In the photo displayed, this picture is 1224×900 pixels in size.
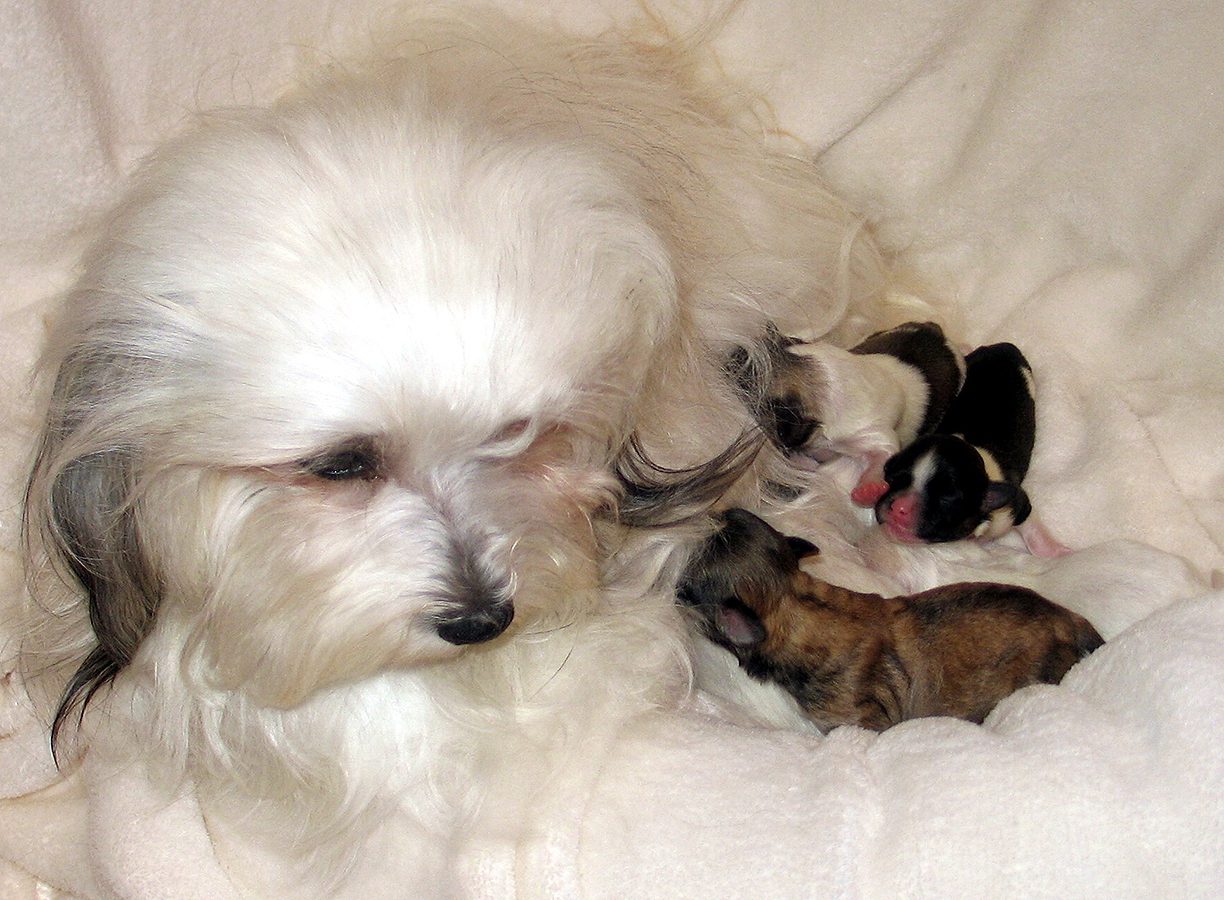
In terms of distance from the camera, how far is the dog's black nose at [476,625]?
1.68 m

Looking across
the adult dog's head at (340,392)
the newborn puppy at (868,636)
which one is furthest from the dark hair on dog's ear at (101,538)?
the newborn puppy at (868,636)

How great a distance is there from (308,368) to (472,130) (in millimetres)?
515

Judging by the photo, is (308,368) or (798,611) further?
(798,611)

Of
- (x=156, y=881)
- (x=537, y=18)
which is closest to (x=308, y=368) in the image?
(x=156, y=881)

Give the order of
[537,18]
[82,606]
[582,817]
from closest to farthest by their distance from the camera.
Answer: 1. [582,817]
2. [82,606]
3. [537,18]

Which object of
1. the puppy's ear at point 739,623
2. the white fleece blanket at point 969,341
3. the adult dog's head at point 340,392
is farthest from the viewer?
the puppy's ear at point 739,623

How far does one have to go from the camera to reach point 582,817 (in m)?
1.95

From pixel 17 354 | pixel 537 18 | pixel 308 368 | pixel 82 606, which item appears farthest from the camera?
pixel 537 18

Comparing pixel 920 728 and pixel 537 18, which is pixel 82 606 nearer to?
pixel 920 728

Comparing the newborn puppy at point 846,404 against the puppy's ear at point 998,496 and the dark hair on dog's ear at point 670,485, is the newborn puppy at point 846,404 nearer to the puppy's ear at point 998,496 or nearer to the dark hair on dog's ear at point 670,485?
the puppy's ear at point 998,496

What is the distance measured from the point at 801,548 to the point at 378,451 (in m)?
0.90

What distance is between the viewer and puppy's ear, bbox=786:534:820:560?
2.27 m

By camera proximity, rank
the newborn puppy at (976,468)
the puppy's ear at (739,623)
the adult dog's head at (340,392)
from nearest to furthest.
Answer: the adult dog's head at (340,392)
the puppy's ear at (739,623)
the newborn puppy at (976,468)

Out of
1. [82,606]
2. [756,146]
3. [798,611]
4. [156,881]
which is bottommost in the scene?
[156,881]
